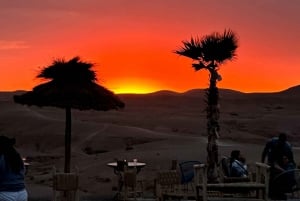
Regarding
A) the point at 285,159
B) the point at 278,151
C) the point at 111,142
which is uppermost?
the point at 278,151

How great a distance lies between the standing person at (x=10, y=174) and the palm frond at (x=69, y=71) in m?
9.87

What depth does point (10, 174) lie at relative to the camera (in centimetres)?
775

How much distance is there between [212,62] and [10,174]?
906 centimetres

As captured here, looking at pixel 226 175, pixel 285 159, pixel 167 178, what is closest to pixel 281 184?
pixel 285 159

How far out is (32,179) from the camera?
79.2ft

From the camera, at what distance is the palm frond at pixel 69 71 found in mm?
17688

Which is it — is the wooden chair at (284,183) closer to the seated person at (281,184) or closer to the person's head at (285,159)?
the seated person at (281,184)

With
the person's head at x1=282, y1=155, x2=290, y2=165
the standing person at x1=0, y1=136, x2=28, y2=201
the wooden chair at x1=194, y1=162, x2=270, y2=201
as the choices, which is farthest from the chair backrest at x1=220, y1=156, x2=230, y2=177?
the standing person at x1=0, y1=136, x2=28, y2=201

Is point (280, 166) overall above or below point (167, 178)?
above

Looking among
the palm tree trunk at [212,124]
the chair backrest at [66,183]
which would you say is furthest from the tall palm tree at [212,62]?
the chair backrest at [66,183]

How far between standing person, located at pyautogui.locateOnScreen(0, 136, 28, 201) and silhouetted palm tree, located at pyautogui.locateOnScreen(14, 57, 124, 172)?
9906 millimetres

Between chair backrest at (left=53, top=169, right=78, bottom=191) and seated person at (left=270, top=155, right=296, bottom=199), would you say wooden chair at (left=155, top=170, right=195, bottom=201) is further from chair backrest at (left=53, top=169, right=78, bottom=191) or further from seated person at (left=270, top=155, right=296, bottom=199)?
chair backrest at (left=53, top=169, right=78, bottom=191)

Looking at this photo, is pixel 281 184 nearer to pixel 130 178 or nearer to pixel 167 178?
pixel 167 178

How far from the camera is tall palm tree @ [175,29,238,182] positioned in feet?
52.2
